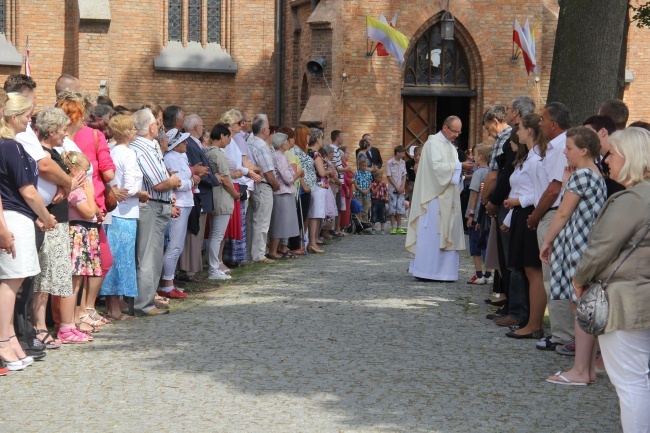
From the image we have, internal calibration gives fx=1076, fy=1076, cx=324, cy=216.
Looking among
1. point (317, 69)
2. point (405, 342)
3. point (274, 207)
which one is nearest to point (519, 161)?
point (405, 342)

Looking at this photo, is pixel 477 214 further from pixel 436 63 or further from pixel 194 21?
pixel 194 21

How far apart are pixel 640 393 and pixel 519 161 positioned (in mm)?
4539

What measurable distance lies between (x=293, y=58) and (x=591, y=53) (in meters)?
16.9

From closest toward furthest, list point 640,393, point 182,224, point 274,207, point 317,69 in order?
point 640,393, point 182,224, point 274,207, point 317,69

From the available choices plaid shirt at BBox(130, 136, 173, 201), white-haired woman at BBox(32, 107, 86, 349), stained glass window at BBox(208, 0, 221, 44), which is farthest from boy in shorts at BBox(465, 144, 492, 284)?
stained glass window at BBox(208, 0, 221, 44)

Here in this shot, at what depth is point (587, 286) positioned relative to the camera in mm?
6051

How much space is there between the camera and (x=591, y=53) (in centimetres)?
1270

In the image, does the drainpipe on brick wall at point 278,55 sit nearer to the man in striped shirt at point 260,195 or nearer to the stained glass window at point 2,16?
the stained glass window at point 2,16

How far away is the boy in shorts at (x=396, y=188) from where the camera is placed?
75.4 ft

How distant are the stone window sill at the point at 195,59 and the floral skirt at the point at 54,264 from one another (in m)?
19.9

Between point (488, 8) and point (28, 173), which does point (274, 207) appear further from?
point (488, 8)

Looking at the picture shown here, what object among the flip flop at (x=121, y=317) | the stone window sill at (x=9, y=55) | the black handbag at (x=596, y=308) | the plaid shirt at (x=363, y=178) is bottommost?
the flip flop at (x=121, y=317)

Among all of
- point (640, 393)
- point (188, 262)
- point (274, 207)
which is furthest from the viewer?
point (274, 207)

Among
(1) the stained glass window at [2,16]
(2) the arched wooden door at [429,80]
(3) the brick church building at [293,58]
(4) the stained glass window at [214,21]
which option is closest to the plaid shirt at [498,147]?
(3) the brick church building at [293,58]
